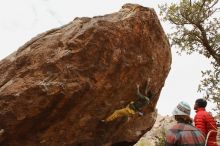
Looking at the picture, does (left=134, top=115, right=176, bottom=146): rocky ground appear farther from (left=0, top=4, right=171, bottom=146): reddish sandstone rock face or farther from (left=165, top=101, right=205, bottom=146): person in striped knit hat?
(left=165, top=101, right=205, bottom=146): person in striped knit hat

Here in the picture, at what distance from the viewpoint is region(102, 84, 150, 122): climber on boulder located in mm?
14688

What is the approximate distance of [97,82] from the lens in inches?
548

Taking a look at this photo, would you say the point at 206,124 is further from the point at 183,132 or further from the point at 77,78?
the point at 183,132

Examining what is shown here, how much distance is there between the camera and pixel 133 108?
1527 cm

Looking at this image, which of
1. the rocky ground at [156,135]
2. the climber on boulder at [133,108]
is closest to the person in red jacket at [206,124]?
the climber on boulder at [133,108]

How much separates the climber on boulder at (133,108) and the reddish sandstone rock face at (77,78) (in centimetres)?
20

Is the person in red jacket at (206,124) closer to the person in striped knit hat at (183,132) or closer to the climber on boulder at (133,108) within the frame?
the climber on boulder at (133,108)

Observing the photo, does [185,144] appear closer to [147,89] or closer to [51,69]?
[51,69]

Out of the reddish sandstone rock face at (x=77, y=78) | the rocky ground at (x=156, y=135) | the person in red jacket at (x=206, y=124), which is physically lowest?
the rocky ground at (x=156, y=135)

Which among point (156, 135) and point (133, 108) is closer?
point (133, 108)

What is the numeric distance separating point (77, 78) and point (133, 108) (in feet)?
9.97

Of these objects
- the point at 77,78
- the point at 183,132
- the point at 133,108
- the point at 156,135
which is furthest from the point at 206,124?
the point at 156,135

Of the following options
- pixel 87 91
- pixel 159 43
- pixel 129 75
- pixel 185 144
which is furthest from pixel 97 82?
pixel 185 144

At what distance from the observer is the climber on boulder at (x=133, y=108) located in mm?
14688
